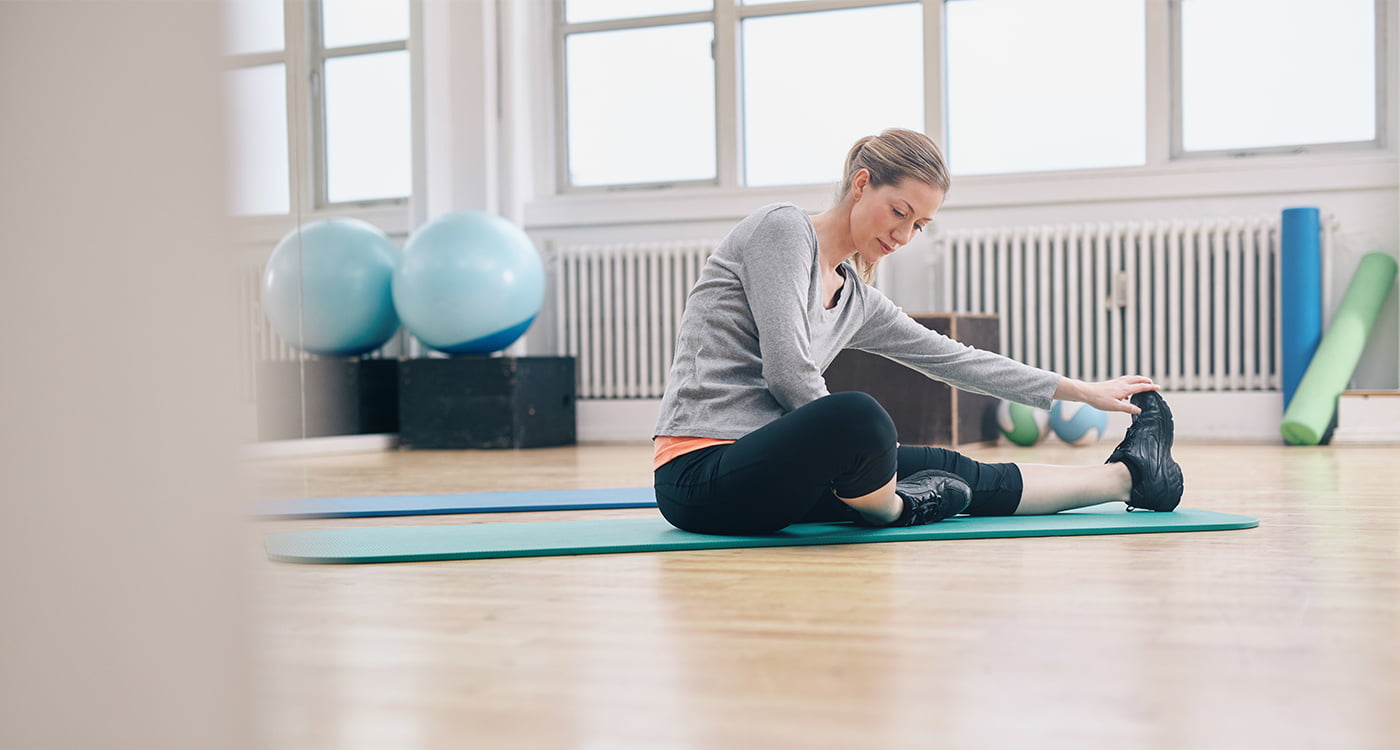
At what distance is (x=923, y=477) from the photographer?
2076 mm

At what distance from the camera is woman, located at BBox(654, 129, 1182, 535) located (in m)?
1.78

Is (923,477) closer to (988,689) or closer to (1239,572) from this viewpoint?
(1239,572)

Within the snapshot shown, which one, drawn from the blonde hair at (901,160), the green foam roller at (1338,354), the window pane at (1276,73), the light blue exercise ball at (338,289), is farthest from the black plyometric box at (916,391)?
the blonde hair at (901,160)

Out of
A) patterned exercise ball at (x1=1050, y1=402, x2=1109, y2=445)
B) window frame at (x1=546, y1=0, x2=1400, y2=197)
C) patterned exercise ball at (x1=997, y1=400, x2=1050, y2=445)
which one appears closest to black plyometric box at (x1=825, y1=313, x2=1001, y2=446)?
patterned exercise ball at (x1=997, y1=400, x2=1050, y2=445)

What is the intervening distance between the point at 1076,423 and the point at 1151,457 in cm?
226

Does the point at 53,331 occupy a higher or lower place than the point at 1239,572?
higher

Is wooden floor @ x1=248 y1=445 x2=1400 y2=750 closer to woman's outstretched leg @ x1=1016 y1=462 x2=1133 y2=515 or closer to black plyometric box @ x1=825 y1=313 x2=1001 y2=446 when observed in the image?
woman's outstretched leg @ x1=1016 y1=462 x2=1133 y2=515

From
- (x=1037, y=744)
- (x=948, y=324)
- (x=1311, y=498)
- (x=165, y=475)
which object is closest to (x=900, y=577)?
(x=1037, y=744)

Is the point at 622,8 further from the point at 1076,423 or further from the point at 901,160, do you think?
the point at 901,160

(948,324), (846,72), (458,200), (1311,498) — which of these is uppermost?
(846,72)

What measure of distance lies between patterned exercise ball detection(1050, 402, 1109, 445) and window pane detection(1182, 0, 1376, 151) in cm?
125

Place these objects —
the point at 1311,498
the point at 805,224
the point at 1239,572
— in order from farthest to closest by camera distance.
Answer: the point at 1311,498 < the point at 805,224 < the point at 1239,572

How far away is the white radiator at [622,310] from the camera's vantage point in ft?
17.2

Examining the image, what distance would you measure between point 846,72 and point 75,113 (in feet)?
16.1
